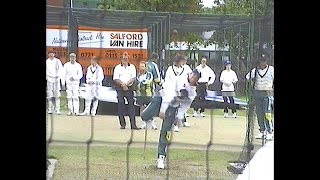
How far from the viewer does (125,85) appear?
124 cm

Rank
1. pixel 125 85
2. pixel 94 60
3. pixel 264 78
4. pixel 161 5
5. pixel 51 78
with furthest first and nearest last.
Answer: pixel 125 85 < pixel 94 60 < pixel 161 5 < pixel 264 78 < pixel 51 78

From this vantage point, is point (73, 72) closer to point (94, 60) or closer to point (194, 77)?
point (94, 60)

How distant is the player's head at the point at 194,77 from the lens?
1218 mm

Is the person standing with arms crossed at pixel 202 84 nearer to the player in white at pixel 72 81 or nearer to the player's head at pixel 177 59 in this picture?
the player's head at pixel 177 59

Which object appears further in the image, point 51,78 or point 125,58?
point 125,58

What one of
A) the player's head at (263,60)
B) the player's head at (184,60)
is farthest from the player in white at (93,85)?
the player's head at (263,60)

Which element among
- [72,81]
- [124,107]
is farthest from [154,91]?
[72,81]

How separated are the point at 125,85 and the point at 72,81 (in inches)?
9.4

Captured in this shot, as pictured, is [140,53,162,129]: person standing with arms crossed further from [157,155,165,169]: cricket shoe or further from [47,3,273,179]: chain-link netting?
[157,155,165,169]: cricket shoe

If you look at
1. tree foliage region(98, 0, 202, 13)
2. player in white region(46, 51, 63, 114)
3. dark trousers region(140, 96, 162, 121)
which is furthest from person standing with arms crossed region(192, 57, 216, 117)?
player in white region(46, 51, 63, 114)

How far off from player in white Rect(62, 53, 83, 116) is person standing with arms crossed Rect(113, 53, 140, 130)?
0.12 meters

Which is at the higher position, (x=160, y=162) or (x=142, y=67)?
(x=142, y=67)

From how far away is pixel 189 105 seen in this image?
1.18 m

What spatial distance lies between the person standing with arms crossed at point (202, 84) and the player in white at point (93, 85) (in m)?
0.28
